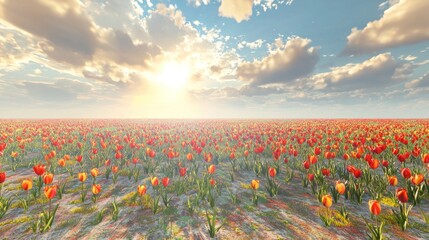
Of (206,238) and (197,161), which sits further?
(197,161)

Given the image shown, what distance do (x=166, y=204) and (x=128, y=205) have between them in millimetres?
1024

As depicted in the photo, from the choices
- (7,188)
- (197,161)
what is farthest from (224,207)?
(7,188)

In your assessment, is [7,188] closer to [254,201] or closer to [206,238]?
[206,238]

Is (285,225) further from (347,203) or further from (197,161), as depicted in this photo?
(197,161)

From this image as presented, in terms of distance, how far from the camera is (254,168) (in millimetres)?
8125

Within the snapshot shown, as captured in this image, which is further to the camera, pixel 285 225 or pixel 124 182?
pixel 124 182

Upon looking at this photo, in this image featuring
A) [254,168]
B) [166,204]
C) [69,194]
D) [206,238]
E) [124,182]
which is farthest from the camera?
[254,168]

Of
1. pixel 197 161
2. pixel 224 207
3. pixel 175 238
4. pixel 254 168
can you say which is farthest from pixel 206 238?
pixel 197 161

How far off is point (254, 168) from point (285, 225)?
365cm

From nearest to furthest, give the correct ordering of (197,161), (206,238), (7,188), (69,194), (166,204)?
(206,238)
(166,204)
(69,194)
(7,188)
(197,161)

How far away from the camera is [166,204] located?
5281mm

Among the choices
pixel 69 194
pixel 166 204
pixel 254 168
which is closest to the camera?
pixel 166 204

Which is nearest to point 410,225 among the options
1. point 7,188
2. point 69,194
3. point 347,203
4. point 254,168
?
point 347,203

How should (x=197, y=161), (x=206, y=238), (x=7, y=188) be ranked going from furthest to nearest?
1. (x=197, y=161)
2. (x=7, y=188)
3. (x=206, y=238)
